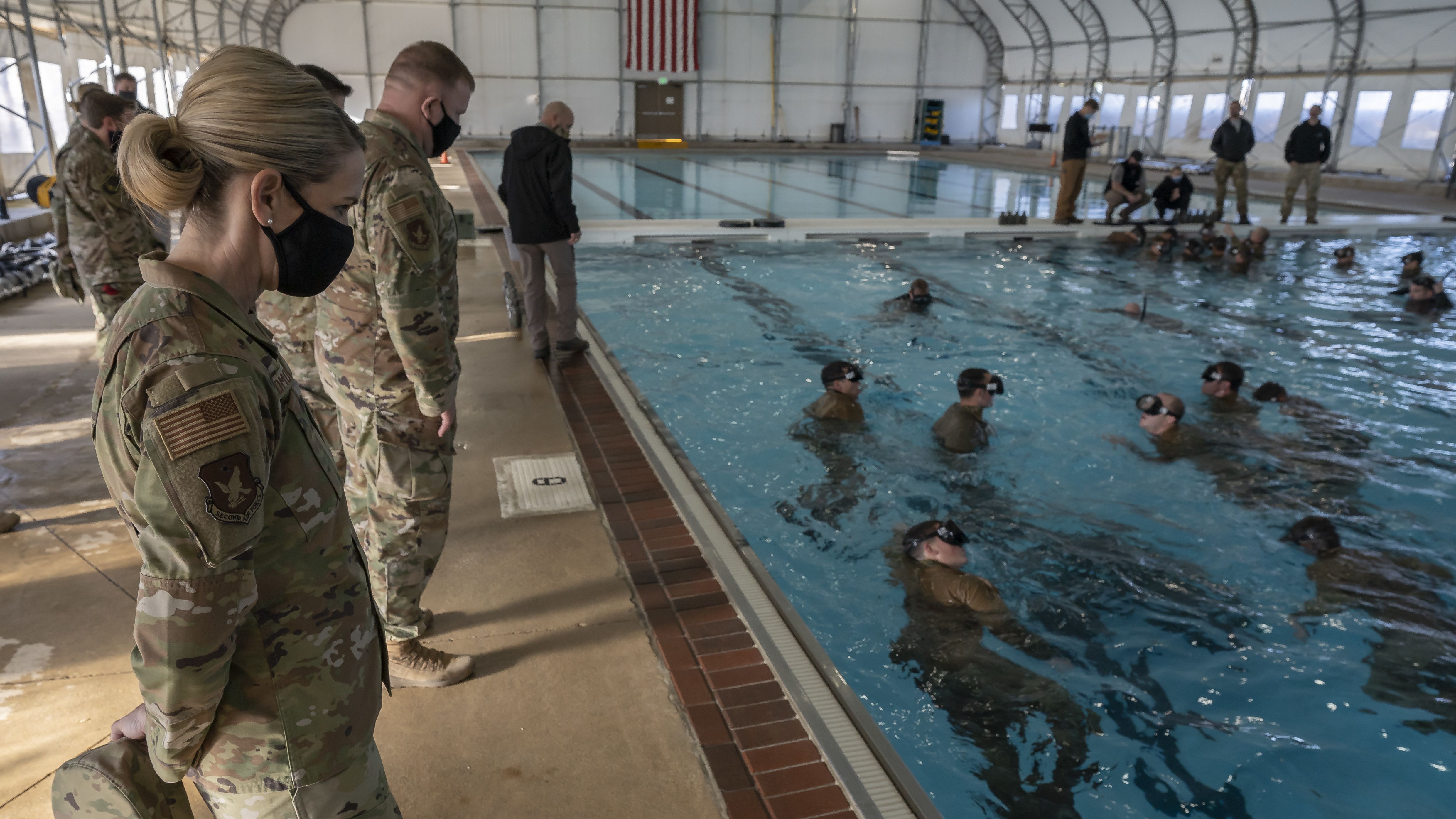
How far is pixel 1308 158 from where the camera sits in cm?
1275

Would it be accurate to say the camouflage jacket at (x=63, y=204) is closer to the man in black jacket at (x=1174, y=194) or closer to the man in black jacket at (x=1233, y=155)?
the man in black jacket at (x=1233, y=155)

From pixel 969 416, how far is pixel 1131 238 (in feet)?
26.8

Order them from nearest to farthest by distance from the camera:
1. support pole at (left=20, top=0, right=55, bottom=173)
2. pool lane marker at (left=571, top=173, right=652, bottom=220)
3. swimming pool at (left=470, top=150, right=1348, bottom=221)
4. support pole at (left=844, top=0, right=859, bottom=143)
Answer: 1. support pole at (left=20, top=0, right=55, bottom=173)
2. pool lane marker at (left=571, top=173, right=652, bottom=220)
3. swimming pool at (left=470, top=150, right=1348, bottom=221)
4. support pole at (left=844, top=0, right=859, bottom=143)

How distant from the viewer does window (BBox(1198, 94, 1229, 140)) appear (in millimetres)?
22734

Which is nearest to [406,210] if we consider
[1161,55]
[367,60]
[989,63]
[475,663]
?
[475,663]

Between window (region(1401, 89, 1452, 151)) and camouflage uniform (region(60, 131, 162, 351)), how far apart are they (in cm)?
2272

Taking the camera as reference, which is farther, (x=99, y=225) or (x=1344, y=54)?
(x=1344, y=54)

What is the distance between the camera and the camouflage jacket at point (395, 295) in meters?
2.18

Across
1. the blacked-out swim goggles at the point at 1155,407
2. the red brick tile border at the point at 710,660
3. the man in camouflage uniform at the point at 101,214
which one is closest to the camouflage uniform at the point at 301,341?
the red brick tile border at the point at 710,660

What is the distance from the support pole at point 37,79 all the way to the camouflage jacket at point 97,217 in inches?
247

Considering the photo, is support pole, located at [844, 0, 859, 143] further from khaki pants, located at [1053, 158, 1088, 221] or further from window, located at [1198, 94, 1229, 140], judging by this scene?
khaki pants, located at [1053, 158, 1088, 221]

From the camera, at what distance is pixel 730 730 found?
7.66ft

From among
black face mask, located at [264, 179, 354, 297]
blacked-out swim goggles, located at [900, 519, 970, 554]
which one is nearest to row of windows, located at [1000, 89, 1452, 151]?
blacked-out swim goggles, located at [900, 519, 970, 554]

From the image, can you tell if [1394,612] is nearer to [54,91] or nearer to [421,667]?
[421,667]
